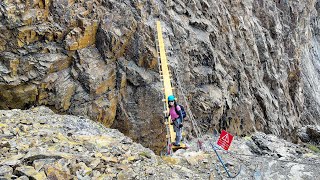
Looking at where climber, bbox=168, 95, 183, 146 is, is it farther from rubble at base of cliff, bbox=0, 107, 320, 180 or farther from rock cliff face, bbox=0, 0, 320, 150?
rock cliff face, bbox=0, 0, 320, 150

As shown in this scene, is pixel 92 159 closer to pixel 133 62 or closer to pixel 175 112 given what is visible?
pixel 175 112

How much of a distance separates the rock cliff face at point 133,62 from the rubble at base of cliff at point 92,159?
7.90 feet

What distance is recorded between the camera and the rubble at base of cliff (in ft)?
18.4

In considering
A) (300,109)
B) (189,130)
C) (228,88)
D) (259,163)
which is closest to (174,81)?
(189,130)

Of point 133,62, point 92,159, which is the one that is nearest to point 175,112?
point 92,159

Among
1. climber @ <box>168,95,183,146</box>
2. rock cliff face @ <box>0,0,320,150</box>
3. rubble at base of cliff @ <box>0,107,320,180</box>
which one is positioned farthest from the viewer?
rock cliff face @ <box>0,0,320,150</box>

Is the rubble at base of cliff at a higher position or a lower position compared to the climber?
lower

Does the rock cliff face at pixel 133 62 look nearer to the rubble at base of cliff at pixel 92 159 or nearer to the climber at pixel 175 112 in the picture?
the rubble at base of cliff at pixel 92 159

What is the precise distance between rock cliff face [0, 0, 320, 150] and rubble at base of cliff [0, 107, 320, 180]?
2.41 m

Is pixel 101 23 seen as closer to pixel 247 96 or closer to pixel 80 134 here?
pixel 80 134

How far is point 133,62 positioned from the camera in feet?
48.3

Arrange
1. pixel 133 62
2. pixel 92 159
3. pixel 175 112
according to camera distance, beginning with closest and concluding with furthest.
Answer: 1. pixel 92 159
2. pixel 175 112
3. pixel 133 62

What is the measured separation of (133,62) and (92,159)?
8913 mm

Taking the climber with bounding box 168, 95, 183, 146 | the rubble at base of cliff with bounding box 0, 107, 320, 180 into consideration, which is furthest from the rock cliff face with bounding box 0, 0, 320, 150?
the climber with bounding box 168, 95, 183, 146
